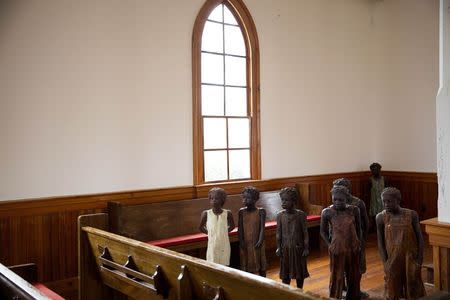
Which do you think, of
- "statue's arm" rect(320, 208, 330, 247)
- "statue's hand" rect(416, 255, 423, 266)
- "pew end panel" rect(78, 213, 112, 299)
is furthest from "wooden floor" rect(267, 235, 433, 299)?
"pew end panel" rect(78, 213, 112, 299)

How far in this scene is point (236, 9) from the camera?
6.40m

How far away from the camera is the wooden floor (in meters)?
4.81

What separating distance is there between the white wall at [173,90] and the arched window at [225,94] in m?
0.16

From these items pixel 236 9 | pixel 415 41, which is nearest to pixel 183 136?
pixel 236 9

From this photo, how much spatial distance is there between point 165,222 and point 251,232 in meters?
1.48

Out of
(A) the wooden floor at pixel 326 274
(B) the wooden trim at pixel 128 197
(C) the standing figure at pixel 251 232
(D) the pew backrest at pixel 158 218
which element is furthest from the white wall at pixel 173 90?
(C) the standing figure at pixel 251 232

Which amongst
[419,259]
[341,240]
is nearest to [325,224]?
[341,240]

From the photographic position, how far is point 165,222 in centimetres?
541

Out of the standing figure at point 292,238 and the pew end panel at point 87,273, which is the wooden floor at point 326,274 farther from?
the pew end panel at point 87,273

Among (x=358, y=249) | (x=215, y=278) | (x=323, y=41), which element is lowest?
(x=358, y=249)

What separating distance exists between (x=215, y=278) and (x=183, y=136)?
12.7ft

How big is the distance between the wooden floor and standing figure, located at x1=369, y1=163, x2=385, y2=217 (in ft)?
2.63

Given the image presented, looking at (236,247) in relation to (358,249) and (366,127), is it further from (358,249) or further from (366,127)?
(366,127)

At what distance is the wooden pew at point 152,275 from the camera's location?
188 centimetres
